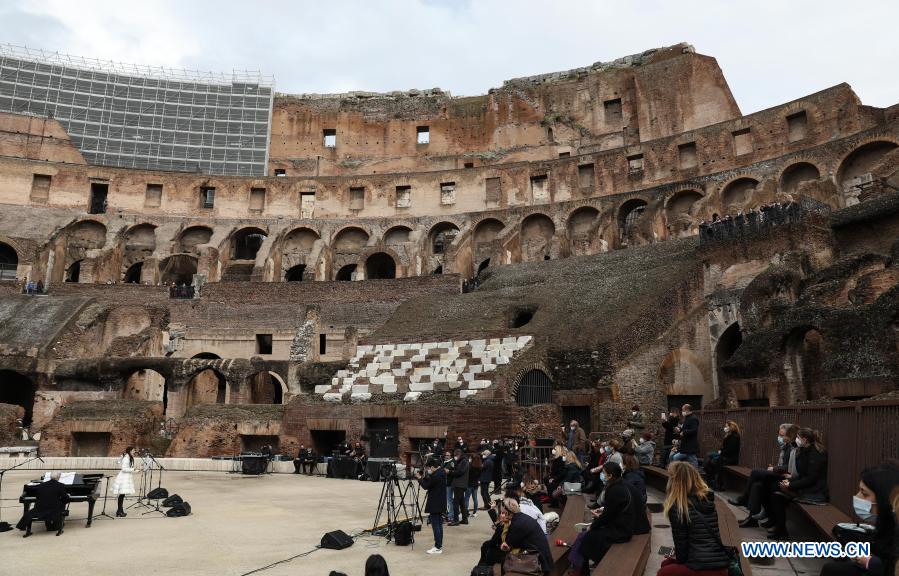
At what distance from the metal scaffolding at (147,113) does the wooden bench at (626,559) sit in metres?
48.4

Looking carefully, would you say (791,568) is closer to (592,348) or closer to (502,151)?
(592,348)

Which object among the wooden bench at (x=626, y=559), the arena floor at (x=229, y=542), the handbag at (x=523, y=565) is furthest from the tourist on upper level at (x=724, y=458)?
the handbag at (x=523, y=565)

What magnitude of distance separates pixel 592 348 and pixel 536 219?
68.8 ft

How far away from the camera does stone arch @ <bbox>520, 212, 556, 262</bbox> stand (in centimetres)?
3719

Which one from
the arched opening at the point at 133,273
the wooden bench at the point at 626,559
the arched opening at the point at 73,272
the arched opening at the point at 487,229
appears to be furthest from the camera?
the arched opening at the point at 133,273

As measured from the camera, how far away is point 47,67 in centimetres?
4931

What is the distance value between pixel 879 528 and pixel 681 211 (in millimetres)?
32442

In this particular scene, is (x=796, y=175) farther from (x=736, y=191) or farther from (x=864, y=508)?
(x=864, y=508)

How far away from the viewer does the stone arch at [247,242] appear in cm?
4144

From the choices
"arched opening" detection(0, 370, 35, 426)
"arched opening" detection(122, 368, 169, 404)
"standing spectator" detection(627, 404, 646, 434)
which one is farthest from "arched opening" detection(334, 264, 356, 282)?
"standing spectator" detection(627, 404, 646, 434)

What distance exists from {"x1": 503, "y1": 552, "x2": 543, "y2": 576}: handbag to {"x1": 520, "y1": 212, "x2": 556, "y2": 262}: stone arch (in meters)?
31.7

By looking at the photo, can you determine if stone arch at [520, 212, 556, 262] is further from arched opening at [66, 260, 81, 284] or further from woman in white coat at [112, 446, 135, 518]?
woman in white coat at [112, 446, 135, 518]

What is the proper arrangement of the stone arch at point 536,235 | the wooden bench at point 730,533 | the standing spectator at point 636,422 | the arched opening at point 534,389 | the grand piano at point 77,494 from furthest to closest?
the stone arch at point 536,235 < the arched opening at point 534,389 < the standing spectator at point 636,422 < the grand piano at point 77,494 < the wooden bench at point 730,533

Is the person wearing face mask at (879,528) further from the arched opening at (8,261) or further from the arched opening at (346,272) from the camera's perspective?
the arched opening at (8,261)
